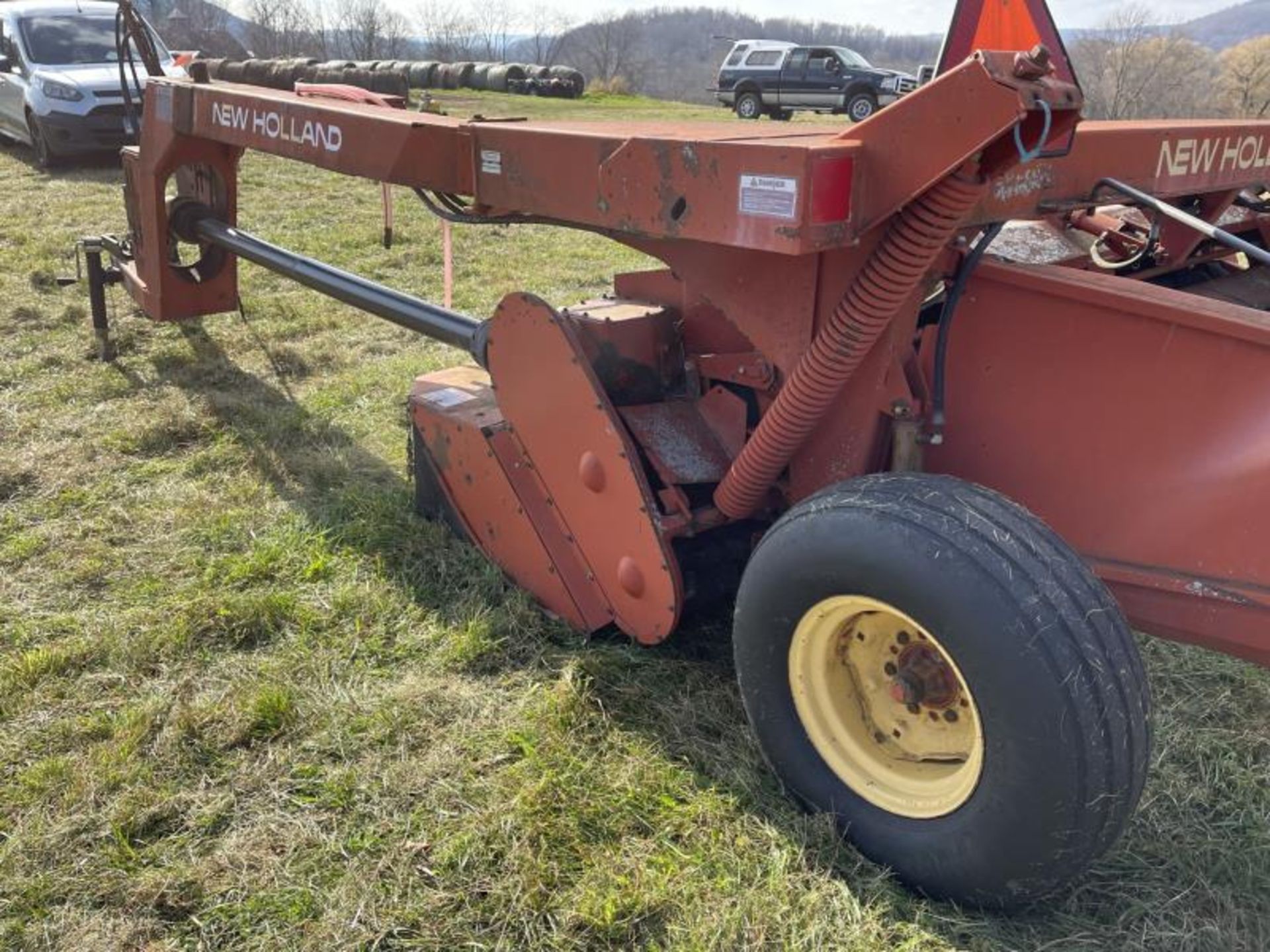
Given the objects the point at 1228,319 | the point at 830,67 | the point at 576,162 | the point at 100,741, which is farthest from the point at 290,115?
the point at 830,67

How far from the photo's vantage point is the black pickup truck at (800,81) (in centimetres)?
2319

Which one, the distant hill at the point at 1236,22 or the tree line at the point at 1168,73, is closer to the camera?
the tree line at the point at 1168,73

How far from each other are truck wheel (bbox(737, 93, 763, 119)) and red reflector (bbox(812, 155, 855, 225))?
24.0 m

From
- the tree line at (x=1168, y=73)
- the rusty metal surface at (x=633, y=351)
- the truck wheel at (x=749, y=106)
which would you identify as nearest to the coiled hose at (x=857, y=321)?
the rusty metal surface at (x=633, y=351)

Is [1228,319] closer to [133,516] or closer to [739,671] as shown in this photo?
[739,671]

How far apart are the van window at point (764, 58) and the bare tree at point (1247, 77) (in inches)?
362

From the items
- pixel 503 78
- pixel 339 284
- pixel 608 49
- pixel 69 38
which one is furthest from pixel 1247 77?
pixel 608 49

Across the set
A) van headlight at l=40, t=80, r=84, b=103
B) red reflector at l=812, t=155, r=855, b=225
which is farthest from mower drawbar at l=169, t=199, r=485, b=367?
van headlight at l=40, t=80, r=84, b=103

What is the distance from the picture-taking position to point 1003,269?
2330 mm

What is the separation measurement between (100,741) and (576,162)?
1840mm

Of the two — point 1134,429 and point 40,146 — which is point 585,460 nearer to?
point 1134,429

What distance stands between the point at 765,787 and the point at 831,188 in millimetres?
1362

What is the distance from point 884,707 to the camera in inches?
90.9

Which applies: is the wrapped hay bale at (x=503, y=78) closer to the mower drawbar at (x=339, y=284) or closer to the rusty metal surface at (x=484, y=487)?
the mower drawbar at (x=339, y=284)
